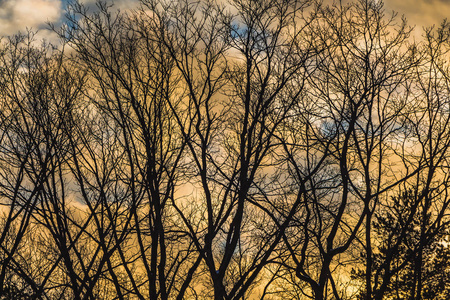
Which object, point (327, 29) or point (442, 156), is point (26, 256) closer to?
point (327, 29)

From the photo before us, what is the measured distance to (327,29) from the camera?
470 inches

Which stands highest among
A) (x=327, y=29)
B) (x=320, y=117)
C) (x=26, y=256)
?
(x=327, y=29)

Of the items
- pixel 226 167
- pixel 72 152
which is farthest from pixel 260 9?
pixel 72 152

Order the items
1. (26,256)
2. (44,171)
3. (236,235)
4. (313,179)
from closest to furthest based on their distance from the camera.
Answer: (236,235)
(44,171)
(313,179)
(26,256)

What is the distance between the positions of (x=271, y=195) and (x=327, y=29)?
14.9 feet

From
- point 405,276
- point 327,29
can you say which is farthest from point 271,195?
point 405,276

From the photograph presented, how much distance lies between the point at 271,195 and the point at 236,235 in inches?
79.8

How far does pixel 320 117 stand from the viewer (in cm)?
1224

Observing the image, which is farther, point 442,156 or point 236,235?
point 442,156

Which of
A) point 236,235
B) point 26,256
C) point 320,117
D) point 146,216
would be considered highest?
point 320,117

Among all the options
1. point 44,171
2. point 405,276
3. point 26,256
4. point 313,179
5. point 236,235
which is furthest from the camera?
point 405,276

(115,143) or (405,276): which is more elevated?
(405,276)

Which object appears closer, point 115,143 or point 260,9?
point 260,9

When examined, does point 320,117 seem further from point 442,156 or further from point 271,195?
point 442,156
